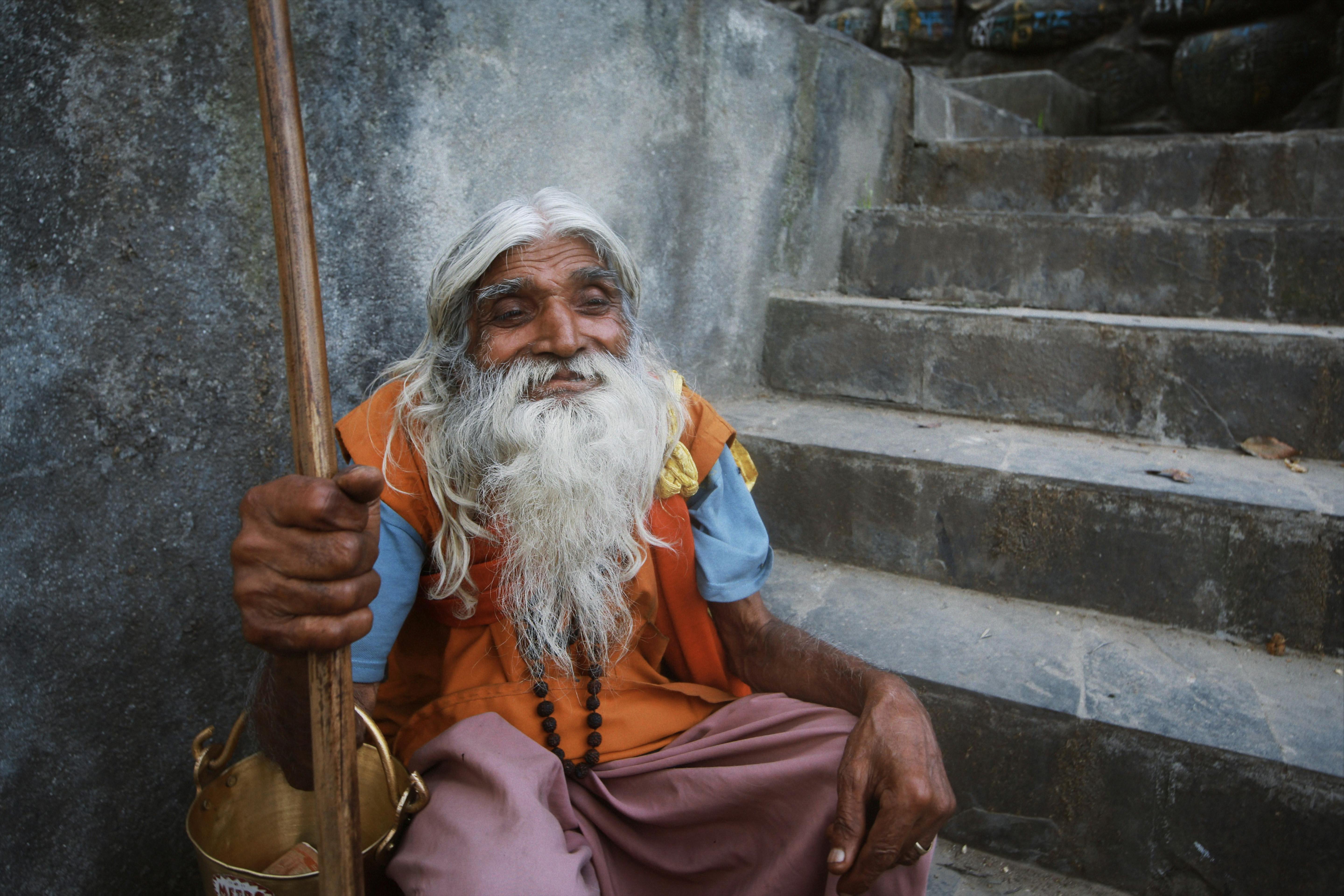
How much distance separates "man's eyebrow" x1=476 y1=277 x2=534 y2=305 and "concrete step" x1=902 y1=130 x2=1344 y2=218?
10.1ft

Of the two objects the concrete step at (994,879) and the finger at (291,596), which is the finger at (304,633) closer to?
the finger at (291,596)

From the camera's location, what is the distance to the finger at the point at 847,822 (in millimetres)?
1386

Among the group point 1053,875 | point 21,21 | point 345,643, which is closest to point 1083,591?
point 1053,875

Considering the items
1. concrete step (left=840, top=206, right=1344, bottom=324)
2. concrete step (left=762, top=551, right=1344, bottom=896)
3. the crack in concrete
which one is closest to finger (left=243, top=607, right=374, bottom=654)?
concrete step (left=762, top=551, right=1344, bottom=896)

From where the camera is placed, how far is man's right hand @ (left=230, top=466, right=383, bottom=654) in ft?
3.57

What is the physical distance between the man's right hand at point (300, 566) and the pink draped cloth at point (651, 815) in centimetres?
46

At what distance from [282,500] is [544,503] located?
0.67 m

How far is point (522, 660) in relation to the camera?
171 cm

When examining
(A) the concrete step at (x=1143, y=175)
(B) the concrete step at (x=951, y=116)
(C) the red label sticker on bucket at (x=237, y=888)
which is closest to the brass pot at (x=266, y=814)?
(C) the red label sticker on bucket at (x=237, y=888)

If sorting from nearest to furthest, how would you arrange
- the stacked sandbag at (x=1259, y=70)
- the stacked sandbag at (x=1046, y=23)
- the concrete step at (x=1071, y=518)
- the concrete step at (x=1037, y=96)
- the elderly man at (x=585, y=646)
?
1. the elderly man at (x=585, y=646)
2. the concrete step at (x=1071, y=518)
3. the stacked sandbag at (x=1259, y=70)
4. the concrete step at (x=1037, y=96)
5. the stacked sandbag at (x=1046, y=23)

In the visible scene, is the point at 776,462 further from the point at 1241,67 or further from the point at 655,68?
the point at 1241,67

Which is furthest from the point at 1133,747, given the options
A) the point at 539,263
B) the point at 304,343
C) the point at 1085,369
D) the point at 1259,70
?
the point at 1259,70

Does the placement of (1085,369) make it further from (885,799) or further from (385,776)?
(385,776)

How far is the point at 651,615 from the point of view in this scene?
5.95 ft
